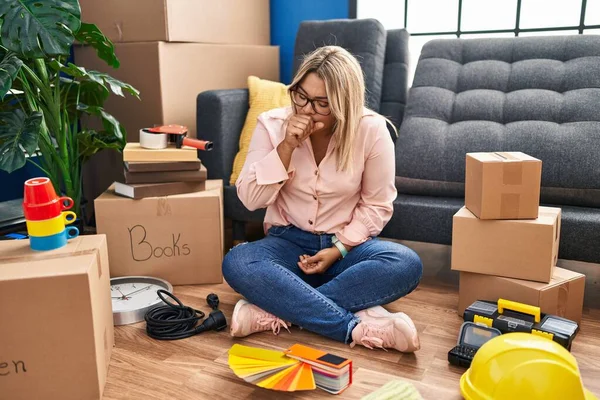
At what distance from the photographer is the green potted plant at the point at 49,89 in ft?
5.31

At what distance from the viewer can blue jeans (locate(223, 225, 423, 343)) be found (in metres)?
1.54

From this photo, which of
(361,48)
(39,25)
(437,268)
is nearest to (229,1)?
(361,48)

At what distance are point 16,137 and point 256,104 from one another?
92 cm

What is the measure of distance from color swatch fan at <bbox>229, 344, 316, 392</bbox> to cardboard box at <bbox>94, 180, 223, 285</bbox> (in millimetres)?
656

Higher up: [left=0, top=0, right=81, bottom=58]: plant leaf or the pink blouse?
[left=0, top=0, right=81, bottom=58]: plant leaf

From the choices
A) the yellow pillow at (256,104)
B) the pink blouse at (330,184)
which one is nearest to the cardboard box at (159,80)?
the yellow pillow at (256,104)

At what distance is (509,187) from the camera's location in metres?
1.61

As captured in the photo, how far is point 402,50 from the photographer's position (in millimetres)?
2486

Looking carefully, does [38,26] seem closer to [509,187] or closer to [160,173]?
[160,173]

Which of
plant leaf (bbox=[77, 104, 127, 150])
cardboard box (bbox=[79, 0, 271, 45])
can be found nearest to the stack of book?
plant leaf (bbox=[77, 104, 127, 150])

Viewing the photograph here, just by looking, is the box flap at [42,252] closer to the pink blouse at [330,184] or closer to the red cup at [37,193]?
the red cup at [37,193]

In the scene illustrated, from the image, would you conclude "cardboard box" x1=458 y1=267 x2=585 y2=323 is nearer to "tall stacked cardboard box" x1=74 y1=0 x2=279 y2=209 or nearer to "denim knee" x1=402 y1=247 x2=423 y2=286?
"denim knee" x1=402 y1=247 x2=423 y2=286

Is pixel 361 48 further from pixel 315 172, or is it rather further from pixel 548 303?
pixel 548 303

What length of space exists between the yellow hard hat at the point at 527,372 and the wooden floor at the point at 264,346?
0.14m
